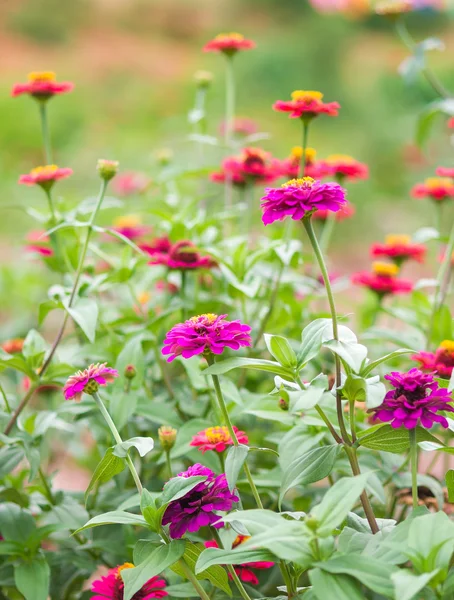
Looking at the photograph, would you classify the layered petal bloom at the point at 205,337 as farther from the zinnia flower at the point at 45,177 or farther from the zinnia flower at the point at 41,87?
the zinnia flower at the point at 41,87

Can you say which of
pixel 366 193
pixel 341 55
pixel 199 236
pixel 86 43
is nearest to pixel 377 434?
pixel 199 236

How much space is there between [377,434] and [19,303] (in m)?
1.26

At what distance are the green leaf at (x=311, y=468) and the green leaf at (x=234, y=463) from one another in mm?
46

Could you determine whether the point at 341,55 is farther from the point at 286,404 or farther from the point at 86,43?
the point at 286,404

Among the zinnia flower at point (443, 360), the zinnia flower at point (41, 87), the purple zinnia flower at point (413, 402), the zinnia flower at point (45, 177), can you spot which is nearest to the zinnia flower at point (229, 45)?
the zinnia flower at point (41, 87)

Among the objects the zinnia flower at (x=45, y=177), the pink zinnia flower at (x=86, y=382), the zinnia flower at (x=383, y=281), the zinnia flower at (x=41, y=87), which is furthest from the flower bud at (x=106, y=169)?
the zinnia flower at (x=383, y=281)

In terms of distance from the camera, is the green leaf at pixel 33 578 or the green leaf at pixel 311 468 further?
the green leaf at pixel 33 578

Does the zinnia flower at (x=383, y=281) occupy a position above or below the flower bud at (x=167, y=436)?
above

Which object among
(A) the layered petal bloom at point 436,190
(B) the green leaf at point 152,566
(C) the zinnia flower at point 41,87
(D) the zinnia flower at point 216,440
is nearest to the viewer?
(B) the green leaf at point 152,566

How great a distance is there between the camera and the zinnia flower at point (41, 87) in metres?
1.00

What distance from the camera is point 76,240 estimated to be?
109cm

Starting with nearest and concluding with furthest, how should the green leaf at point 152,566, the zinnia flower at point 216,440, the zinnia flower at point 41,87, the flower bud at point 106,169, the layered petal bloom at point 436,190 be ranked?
1. the green leaf at point 152,566
2. the zinnia flower at point 216,440
3. the flower bud at point 106,169
4. the zinnia flower at point 41,87
5. the layered petal bloom at point 436,190

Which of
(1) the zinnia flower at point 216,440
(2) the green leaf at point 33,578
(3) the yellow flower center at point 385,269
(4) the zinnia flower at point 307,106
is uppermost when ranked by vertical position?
(4) the zinnia flower at point 307,106

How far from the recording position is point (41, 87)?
998 mm
